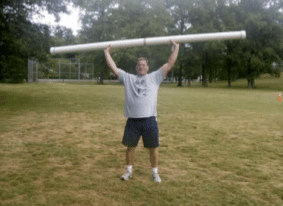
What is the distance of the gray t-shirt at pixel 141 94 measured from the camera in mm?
4293

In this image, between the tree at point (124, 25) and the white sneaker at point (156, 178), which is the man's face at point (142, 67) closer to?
the white sneaker at point (156, 178)

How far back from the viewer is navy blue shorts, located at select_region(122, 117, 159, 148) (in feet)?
14.5

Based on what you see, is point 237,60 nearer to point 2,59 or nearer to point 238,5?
point 238,5

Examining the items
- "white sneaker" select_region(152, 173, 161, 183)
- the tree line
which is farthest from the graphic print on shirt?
the tree line

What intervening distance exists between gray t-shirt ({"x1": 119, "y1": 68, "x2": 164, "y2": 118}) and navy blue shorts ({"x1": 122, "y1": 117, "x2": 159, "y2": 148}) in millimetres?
130

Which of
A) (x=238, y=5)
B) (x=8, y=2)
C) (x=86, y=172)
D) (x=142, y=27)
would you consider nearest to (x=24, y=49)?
(x=8, y=2)

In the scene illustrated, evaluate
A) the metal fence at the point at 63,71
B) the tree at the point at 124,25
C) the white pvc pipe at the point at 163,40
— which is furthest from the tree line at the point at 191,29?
the white pvc pipe at the point at 163,40

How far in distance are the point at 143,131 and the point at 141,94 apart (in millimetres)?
561

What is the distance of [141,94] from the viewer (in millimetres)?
4293

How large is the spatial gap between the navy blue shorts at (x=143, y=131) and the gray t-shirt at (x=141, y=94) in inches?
5.1

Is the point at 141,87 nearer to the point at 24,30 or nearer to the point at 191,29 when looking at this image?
the point at 24,30

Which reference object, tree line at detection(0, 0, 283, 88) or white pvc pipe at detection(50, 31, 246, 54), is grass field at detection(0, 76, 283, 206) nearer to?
white pvc pipe at detection(50, 31, 246, 54)

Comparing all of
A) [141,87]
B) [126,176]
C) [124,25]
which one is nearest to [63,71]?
[124,25]

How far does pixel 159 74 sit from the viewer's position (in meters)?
4.39
